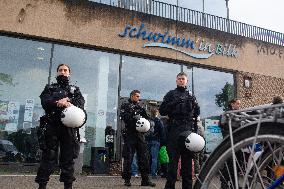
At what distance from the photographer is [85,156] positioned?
37.8ft

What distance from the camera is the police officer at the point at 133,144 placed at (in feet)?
24.8

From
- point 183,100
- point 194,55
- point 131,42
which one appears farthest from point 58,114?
point 194,55

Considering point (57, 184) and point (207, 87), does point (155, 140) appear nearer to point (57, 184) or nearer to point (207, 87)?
point (57, 184)

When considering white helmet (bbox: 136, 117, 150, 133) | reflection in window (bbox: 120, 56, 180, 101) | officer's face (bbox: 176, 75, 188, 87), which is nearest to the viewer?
officer's face (bbox: 176, 75, 188, 87)

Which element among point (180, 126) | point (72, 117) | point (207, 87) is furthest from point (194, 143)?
point (207, 87)

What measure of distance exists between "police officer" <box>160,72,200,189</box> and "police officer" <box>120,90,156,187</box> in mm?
1682

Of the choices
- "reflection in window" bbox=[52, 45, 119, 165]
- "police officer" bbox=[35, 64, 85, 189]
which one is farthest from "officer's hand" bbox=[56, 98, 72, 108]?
"reflection in window" bbox=[52, 45, 119, 165]

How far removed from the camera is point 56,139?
5164 mm

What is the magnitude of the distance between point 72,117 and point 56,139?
1.76 ft

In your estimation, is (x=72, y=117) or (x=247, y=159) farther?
(x=72, y=117)

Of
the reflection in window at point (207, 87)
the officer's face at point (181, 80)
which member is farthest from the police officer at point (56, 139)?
the reflection in window at point (207, 87)

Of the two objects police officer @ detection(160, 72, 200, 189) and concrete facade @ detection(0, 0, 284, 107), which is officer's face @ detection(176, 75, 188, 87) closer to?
police officer @ detection(160, 72, 200, 189)

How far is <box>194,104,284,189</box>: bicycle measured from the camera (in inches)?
77.8

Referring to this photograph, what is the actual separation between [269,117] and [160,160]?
8.90 metres
